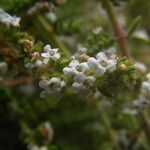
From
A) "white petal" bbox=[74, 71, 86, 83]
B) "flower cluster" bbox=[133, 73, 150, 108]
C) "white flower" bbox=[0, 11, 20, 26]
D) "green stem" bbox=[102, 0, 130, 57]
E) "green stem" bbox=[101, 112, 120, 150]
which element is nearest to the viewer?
"white petal" bbox=[74, 71, 86, 83]

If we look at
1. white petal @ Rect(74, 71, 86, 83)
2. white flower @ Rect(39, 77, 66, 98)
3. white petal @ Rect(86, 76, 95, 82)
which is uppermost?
white flower @ Rect(39, 77, 66, 98)

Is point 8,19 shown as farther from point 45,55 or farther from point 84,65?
point 84,65

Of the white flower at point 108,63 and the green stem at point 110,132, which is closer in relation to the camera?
the white flower at point 108,63

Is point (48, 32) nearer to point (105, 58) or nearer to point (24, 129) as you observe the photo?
point (24, 129)

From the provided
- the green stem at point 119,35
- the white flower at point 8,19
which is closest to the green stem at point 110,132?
the green stem at point 119,35

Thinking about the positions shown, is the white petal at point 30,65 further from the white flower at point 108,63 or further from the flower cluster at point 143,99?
the flower cluster at point 143,99

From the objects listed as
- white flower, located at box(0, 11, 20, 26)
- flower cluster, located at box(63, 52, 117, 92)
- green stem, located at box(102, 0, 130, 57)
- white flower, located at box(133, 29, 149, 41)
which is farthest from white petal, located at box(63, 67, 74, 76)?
white flower, located at box(133, 29, 149, 41)

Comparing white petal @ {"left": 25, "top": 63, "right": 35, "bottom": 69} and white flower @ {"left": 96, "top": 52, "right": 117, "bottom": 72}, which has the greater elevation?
white petal @ {"left": 25, "top": 63, "right": 35, "bottom": 69}

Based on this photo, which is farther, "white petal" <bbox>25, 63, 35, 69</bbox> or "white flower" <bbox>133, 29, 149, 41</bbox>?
"white flower" <bbox>133, 29, 149, 41</bbox>

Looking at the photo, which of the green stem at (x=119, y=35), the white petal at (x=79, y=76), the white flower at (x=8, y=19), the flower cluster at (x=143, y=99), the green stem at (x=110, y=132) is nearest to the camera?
the white petal at (x=79, y=76)

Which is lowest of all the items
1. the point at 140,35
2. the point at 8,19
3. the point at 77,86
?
the point at 77,86

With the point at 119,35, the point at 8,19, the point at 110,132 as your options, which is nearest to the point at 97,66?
the point at 8,19

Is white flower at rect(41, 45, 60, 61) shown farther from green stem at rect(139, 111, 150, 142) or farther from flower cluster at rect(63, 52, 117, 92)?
green stem at rect(139, 111, 150, 142)
